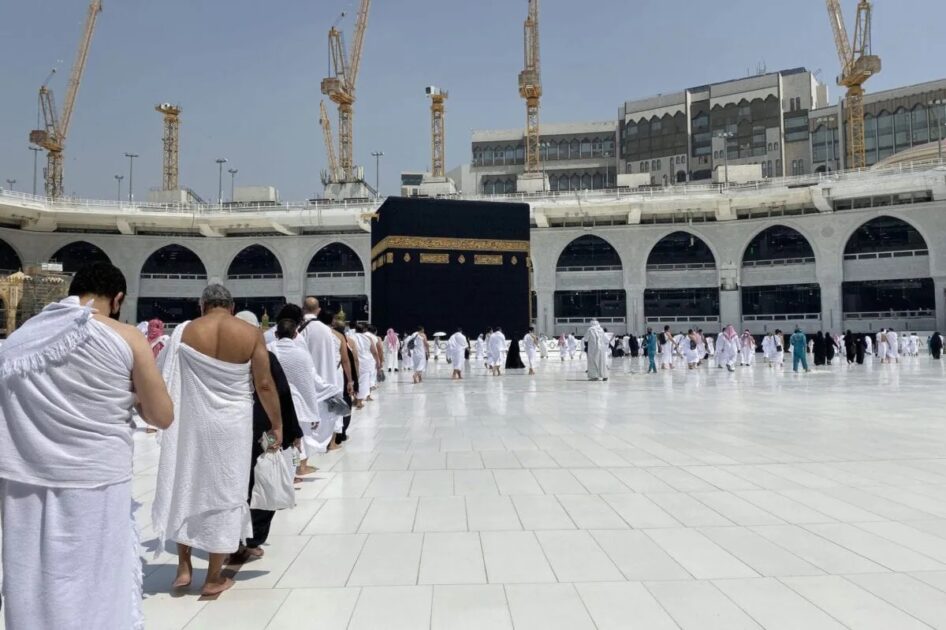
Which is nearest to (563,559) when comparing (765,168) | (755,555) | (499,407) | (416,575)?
(416,575)

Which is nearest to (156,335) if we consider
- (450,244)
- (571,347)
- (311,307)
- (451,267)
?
(311,307)

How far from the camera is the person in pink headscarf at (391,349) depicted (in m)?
19.4

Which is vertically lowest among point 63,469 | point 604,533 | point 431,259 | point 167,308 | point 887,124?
point 604,533

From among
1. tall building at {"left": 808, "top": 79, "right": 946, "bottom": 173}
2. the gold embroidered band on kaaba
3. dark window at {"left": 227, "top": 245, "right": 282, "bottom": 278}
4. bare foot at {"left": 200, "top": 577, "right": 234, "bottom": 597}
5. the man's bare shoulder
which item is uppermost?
tall building at {"left": 808, "top": 79, "right": 946, "bottom": 173}

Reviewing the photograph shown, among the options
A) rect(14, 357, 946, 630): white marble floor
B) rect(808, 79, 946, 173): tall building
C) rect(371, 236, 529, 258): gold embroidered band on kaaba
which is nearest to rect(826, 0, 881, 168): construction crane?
rect(808, 79, 946, 173): tall building

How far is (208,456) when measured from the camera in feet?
9.29

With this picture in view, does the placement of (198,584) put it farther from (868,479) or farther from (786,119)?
(786,119)

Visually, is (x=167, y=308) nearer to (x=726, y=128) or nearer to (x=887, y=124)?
(x=726, y=128)

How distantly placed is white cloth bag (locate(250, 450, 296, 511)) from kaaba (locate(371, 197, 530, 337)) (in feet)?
66.0

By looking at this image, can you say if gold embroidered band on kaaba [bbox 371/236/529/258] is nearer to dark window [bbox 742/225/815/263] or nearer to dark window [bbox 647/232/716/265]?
dark window [bbox 647/232/716/265]

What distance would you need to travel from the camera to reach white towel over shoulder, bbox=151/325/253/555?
281 cm

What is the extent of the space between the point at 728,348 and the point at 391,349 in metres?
9.28

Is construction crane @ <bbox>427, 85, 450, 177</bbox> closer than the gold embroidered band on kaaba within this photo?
No

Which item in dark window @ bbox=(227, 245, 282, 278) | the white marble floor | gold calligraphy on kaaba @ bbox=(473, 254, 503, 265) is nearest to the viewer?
the white marble floor
